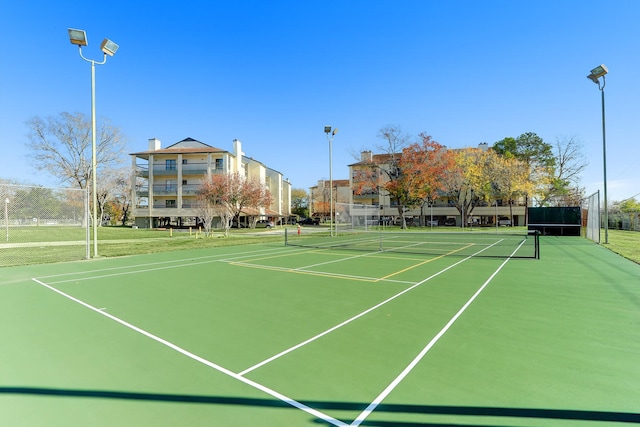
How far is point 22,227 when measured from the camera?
1612 cm

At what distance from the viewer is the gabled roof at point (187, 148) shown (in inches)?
2048

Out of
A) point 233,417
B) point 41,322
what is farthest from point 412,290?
point 41,322

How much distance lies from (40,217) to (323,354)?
17.4 metres

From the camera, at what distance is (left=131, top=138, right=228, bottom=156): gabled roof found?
52.0 metres

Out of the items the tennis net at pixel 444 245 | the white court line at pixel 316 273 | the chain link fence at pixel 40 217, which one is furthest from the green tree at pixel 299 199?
the white court line at pixel 316 273

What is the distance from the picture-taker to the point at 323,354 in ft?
13.8

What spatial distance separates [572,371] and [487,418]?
1732 millimetres

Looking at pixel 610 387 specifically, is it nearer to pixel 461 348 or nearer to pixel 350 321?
pixel 461 348

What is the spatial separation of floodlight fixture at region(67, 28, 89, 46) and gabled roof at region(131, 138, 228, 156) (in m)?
38.8

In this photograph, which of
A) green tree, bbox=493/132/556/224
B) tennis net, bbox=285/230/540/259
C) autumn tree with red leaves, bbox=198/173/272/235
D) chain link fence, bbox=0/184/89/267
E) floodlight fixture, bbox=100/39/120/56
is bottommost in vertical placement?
tennis net, bbox=285/230/540/259

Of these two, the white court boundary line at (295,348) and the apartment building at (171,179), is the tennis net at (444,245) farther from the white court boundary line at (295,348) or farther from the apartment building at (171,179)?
the apartment building at (171,179)

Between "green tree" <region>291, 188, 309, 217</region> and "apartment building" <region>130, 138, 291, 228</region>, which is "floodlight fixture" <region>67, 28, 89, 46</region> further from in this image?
"green tree" <region>291, 188, 309, 217</region>

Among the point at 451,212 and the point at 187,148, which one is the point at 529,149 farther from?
the point at 187,148

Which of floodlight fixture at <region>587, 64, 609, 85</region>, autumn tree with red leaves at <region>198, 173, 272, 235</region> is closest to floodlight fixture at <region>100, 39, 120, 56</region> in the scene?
floodlight fixture at <region>587, 64, 609, 85</region>
